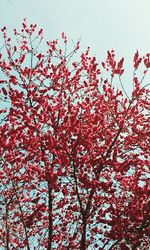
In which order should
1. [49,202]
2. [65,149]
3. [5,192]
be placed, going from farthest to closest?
[5,192]
[49,202]
[65,149]

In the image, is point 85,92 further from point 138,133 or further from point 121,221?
point 121,221

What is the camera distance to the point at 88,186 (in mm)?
8695

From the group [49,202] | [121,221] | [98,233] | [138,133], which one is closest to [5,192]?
[49,202]

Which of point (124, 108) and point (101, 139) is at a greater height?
point (124, 108)

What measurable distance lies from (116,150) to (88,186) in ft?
4.95

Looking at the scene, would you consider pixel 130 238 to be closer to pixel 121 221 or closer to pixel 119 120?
pixel 121 221

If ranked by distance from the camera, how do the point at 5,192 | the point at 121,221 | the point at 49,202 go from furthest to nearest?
1. the point at 5,192
2. the point at 49,202
3. the point at 121,221

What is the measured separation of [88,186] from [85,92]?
13.5ft

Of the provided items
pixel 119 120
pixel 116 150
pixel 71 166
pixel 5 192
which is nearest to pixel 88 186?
pixel 71 166

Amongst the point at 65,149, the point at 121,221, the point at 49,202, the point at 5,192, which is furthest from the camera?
the point at 5,192

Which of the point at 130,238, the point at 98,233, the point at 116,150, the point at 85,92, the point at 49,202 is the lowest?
the point at 130,238

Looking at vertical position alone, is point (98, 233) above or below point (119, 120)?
below

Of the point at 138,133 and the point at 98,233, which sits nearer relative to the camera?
the point at 138,133

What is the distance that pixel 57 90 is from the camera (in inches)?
461
